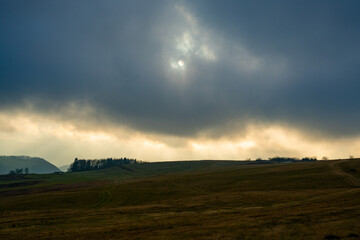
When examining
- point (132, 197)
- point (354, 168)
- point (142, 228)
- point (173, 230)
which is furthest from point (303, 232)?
point (354, 168)

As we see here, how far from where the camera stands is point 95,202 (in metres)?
74.2

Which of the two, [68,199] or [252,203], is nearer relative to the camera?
[252,203]

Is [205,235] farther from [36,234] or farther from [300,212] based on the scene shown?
[36,234]

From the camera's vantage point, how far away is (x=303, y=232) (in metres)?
25.8

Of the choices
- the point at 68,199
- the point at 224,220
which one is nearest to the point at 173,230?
the point at 224,220

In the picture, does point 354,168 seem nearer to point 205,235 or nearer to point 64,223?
point 205,235

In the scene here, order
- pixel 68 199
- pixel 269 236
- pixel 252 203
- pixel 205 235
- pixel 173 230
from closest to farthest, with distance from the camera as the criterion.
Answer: pixel 269 236
pixel 205 235
pixel 173 230
pixel 252 203
pixel 68 199

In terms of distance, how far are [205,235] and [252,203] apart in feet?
85.7

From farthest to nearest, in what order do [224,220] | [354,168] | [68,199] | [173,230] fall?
[354,168] < [68,199] < [224,220] < [173,230]

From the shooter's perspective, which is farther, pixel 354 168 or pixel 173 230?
pixel 354 168

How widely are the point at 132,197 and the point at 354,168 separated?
8321cm

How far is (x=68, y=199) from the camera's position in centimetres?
7912

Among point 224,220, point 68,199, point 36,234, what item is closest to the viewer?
point 36,234

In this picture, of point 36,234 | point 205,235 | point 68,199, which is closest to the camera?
point 205,235
